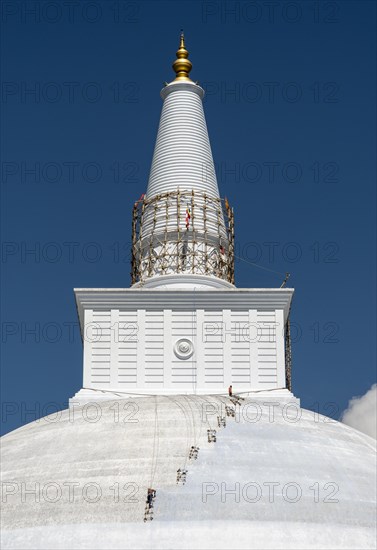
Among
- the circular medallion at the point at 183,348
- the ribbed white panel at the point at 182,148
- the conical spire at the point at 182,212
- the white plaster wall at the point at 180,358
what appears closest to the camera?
the white plaster wall at the point at 180,358

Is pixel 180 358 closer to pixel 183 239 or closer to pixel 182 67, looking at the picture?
pixel 183 239

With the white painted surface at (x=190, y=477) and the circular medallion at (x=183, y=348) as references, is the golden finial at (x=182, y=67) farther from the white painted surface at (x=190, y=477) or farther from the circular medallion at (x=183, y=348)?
the white painted surface at (x=190, y=477)

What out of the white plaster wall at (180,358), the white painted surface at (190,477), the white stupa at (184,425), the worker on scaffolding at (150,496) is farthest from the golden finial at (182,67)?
the worker on scaffolding at (150,496)

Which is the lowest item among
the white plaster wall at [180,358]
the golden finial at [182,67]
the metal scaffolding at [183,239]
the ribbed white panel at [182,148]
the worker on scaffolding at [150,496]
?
the worker on scaffolding at [150,496]

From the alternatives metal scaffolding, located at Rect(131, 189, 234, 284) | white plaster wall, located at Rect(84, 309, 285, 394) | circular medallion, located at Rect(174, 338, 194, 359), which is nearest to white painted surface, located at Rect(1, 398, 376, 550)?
white plaster wall, located at Rect(84, 309, 285, 394)

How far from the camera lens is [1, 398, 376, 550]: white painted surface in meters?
22.0

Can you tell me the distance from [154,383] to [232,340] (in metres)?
2.67

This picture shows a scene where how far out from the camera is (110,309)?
3158cm

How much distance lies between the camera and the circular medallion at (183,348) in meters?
31.2

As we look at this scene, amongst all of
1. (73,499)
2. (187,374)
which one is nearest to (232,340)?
(187,374)

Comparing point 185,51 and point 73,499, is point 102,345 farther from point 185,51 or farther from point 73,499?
point 185,51

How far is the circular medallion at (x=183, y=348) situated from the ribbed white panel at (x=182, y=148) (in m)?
5.31

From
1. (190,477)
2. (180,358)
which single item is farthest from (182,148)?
(190,477)

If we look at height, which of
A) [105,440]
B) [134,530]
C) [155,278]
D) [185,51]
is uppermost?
[185,51]
